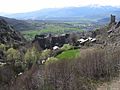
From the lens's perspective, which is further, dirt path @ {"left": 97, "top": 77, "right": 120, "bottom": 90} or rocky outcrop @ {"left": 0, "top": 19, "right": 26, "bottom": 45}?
rocky outcrop @ {"left": 0, "top": 19, "right": 26, "bottom": 45}

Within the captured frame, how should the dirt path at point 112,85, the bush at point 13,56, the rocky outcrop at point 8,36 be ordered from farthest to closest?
the rocky outcrop at point 8,36 < the bush at point 13,56 < the dirt path at point 112,85

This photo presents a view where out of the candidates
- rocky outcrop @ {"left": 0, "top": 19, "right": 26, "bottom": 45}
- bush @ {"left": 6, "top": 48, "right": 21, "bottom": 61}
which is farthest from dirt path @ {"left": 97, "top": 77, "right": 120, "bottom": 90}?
rocky outcrop @ {"left": 0, "top": 19, "right": 26, "bottom": 45}

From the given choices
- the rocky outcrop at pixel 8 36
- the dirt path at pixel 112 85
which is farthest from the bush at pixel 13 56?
the dirt path at pixel 112 85

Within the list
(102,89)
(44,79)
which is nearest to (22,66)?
(44,79)

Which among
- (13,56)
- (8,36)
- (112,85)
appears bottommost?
(8,36)

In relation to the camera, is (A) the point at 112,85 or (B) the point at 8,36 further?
(B) the point at 8,36

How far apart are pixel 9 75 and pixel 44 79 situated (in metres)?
16.7

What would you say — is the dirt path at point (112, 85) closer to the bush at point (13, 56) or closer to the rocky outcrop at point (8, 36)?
the bush at point (13, 56)

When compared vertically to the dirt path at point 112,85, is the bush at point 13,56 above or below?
below

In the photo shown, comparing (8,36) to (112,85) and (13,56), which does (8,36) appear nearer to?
(13,56)

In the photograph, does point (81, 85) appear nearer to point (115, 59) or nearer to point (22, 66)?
point (115, 59)

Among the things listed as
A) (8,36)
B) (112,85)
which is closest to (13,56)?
(8,36)

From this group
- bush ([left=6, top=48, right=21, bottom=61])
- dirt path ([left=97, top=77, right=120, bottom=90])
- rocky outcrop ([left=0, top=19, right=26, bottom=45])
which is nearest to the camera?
dirt path ([left=97, top=77, right=120, bottom=90])

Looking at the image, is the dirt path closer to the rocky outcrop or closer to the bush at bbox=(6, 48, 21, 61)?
the bush at bbox=(6, 48, 21, 61)
